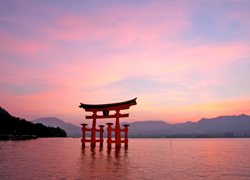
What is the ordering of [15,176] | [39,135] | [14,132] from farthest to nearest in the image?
[39,135] → [14,132] → [15,176]

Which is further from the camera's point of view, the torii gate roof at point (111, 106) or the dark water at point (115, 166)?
the torii gate roof at point (111, 106)

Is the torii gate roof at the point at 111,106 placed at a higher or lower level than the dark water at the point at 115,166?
higher

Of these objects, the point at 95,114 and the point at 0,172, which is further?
the point at 95,114

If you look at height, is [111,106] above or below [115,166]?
above

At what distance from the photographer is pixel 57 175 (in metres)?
9.52

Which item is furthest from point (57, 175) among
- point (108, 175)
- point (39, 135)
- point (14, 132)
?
point (39, 135)

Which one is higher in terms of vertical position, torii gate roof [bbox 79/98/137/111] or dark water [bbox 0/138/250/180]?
torii gate roof [bbox 79/98/137/111]

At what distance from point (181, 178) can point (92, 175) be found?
401cm

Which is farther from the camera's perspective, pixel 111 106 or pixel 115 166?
pixel 111 106

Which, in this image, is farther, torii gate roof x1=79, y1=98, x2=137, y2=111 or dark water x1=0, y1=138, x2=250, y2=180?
torii gate roof x1=79, y1=98, x2=137, y2=111

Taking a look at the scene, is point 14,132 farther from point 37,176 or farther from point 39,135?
point 37,176

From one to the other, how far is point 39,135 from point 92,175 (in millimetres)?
90604

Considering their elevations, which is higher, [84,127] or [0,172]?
[84,127]

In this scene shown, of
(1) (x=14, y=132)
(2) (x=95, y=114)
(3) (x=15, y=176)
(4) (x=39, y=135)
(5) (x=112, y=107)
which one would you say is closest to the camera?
(3) (x=15, y=176)
